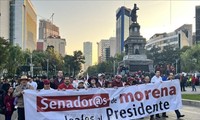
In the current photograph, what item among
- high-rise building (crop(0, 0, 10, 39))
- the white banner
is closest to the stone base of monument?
the white banner

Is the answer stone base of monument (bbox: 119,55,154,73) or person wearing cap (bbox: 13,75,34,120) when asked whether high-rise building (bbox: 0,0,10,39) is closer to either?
stone base of monument (bbox: 119,55,154,73)

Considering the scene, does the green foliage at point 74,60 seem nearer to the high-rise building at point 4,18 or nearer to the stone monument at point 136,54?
the high-rise building at point 4,18

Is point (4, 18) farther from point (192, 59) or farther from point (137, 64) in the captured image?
point (137, 64)

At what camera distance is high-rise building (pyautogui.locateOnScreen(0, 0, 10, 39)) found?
123 meters

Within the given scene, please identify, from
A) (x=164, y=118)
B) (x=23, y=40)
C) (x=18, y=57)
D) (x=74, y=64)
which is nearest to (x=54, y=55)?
(x=74, y=64)

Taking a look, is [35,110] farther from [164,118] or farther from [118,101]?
[164,118]

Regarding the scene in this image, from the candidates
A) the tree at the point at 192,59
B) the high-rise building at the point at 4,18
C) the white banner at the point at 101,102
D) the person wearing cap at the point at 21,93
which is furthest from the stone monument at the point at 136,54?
the high-rise building at the point at 4,18

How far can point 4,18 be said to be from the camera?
129m

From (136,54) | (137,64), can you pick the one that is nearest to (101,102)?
(137,64)

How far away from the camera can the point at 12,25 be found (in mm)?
143250

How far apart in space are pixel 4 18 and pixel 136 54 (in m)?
68.5

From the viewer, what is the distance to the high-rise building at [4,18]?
122731 millimetres

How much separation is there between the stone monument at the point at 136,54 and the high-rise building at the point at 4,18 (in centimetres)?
5792

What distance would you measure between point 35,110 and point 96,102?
6.24 ft
